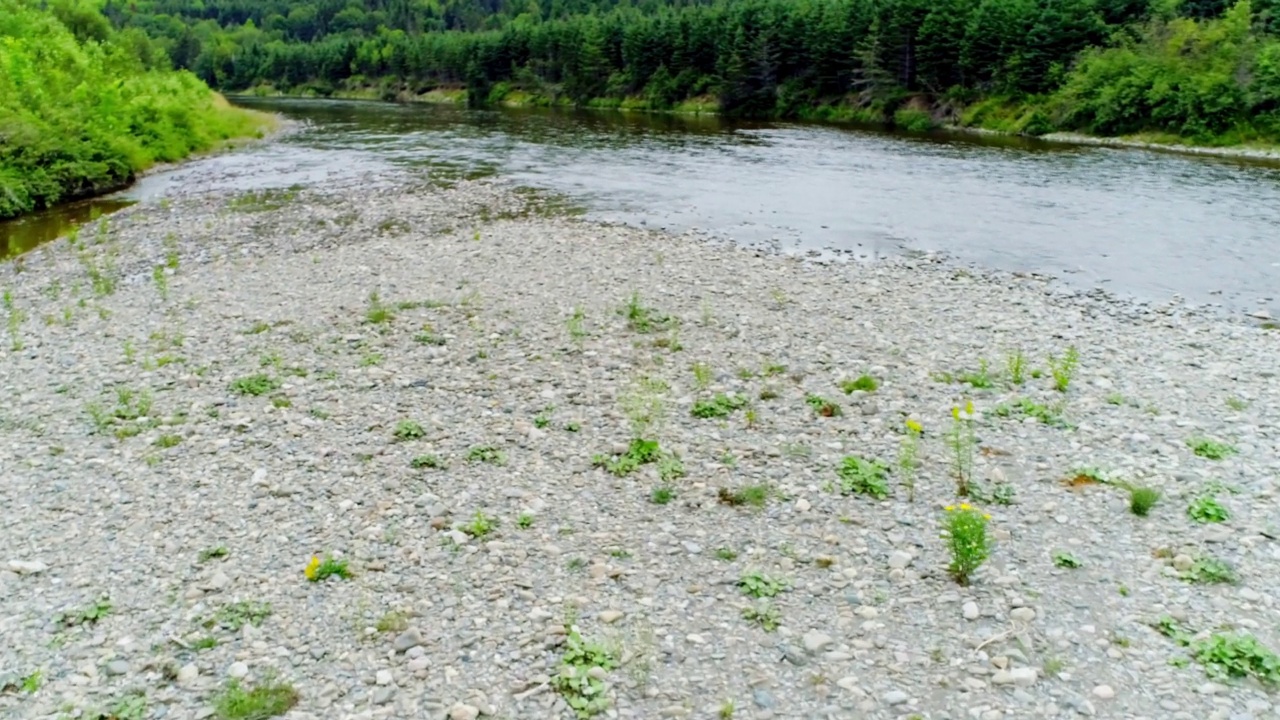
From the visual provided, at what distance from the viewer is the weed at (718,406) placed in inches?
481

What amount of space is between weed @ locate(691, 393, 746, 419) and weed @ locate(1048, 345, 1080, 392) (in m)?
4.86

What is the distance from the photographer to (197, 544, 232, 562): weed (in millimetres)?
8703

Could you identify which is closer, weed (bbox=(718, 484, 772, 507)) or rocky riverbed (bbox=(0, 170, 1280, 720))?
rocky riverbed (bbox=(0, 170, 1280, 720))

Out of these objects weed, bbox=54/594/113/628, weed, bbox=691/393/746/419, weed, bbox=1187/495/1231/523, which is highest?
weed, bbox=1187/495/1231/523

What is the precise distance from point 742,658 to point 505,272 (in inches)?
546

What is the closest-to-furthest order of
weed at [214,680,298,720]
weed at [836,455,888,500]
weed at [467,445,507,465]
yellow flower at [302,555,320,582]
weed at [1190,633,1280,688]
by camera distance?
weed at [214,680,298,720]
weed at [1190,633,1280,688]
yellow flower at [302,555,320,582]
weed at [836,455,888,500]
weed at [467,445,507,465]

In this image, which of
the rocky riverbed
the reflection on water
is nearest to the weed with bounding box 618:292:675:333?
the rocky riverbed

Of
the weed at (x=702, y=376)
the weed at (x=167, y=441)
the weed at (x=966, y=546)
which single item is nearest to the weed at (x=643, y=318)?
the weed at (x=702, y=376)

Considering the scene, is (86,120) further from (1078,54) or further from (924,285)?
(1078,54)

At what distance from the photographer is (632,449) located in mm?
11000

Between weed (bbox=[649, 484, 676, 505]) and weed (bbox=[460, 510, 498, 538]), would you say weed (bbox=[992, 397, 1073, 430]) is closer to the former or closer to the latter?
weed (bbox=[649, 484, 676, 505])

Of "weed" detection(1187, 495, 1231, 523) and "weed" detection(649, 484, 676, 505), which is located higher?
"weed" detection(1187, 495, 1231, 523)

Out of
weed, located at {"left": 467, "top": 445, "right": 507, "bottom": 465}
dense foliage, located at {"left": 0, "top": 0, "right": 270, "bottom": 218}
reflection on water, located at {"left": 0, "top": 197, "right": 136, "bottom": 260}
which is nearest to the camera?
weed, located at {"left": 467, "top": 445, "right": 507, "bottom": 465}

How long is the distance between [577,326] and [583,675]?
9.37 m
